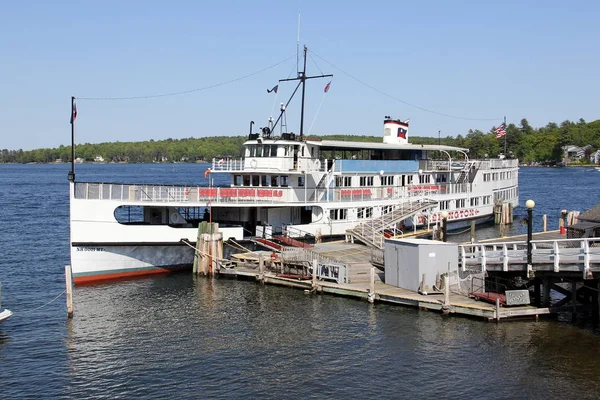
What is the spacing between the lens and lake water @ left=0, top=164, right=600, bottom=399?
23.9 metres

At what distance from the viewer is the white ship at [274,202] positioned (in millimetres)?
39094

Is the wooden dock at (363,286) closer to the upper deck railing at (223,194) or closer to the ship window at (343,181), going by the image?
the upper deck railing at (223,194)

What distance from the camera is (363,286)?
34469 mm

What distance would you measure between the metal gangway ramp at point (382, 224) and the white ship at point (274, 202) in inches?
2.8

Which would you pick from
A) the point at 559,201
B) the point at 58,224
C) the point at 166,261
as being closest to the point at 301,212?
the point at 166,261

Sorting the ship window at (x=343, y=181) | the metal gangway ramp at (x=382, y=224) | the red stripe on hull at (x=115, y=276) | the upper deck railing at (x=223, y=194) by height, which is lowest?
the red stripe on hull at (x=115, y=276)

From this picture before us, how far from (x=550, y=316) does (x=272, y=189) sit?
19.8m

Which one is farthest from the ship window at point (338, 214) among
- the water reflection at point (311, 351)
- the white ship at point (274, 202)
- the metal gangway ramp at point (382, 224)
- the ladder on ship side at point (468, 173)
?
the ladder on ship side at point (468, 173)

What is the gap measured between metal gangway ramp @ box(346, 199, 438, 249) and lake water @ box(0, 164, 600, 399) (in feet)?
31.4

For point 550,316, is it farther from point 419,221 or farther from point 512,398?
point 419,221

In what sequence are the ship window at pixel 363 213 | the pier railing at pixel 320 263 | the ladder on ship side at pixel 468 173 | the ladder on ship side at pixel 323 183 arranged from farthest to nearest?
1. the ladder on ship side at pixel 468 173
2. the ship window at pixel 363 213
3. the ladder on ship side at pixel 323 183
4. the pier railing at pixel 320 263

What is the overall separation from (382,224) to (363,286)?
493 inches

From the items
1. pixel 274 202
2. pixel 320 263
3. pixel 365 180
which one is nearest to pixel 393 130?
pixel 365 180

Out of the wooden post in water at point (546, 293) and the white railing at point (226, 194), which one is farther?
the white railing at point (226, 194)
